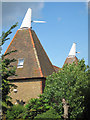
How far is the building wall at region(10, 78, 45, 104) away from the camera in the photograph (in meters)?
21.2

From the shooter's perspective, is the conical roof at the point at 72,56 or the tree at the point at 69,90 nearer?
the tree at the point at 69,90

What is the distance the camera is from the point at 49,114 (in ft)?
54.0

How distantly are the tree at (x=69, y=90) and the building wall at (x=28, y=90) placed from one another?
214 centimetres

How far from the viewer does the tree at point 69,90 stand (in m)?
17.6

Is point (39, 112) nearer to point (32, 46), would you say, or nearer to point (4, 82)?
point (4, 82)

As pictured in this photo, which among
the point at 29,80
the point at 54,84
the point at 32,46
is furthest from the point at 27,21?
the point at 54,84

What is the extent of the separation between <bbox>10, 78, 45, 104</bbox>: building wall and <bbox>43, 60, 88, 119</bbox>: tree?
214 centimetres

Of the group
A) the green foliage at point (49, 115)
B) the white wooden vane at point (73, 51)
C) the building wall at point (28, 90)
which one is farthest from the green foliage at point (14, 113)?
the white wooden vane at point (73, 51)

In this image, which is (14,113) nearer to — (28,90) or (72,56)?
(28,90)

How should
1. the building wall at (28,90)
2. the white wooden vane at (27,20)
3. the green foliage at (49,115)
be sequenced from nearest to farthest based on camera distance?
the green foliage at (49,115), the building wall at (28,90), the white wooden vane at (27,20)

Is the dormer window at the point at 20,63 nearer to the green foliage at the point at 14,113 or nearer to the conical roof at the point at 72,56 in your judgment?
the green foliage at the point at 14,113

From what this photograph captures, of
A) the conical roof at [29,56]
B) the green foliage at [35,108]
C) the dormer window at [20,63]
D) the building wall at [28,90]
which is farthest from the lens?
the dormer window at [20,63]

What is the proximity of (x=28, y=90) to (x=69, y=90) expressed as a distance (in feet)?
17.8

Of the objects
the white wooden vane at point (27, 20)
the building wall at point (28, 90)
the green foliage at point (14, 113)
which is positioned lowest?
the green foliage at point (14, 113)
